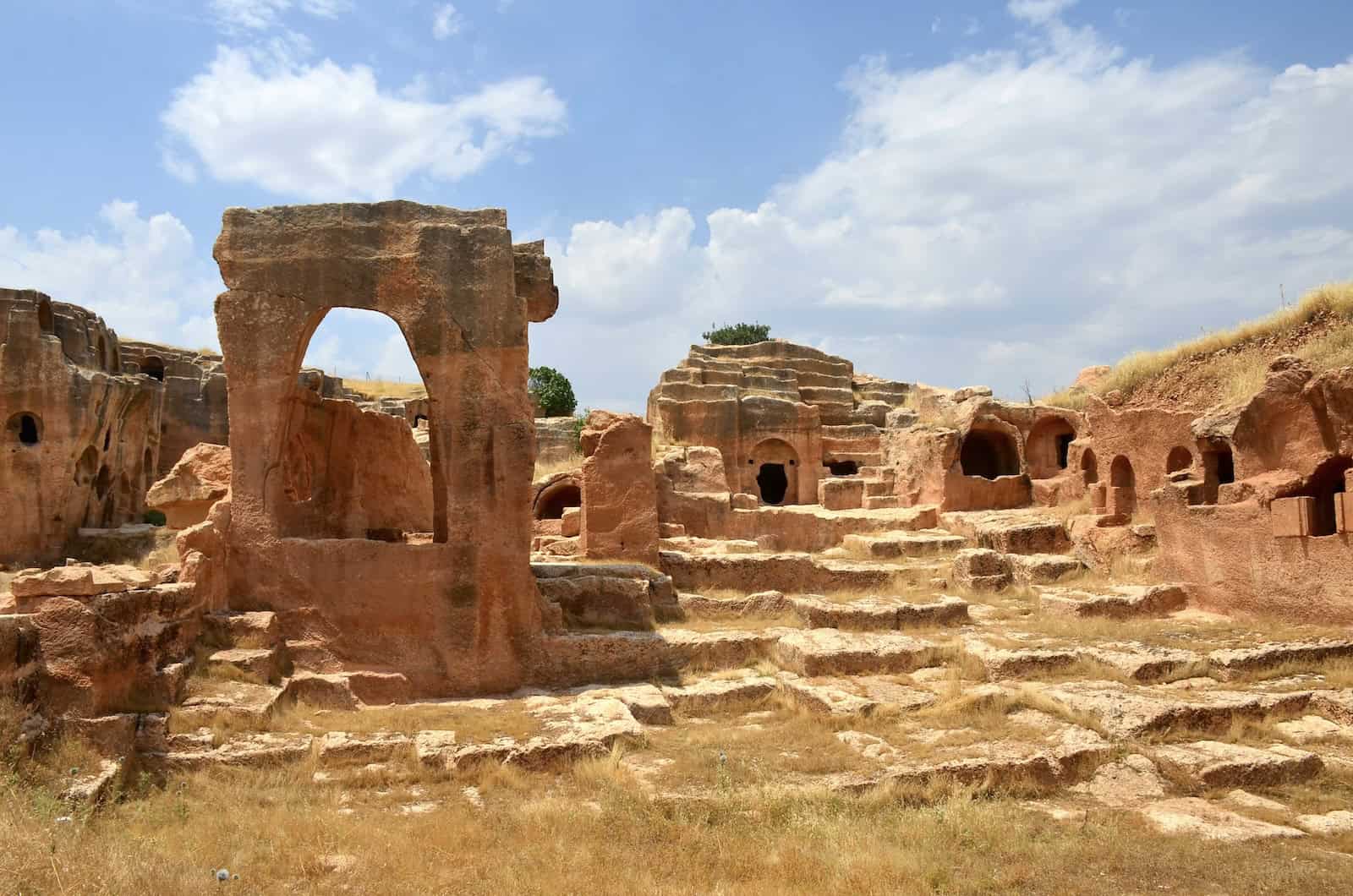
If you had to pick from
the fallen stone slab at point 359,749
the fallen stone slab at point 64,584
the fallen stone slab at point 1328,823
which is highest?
the fallen stone slab at point 64,584

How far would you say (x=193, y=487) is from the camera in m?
13.8

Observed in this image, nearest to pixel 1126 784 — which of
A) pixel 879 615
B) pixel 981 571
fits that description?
pixel 879 615

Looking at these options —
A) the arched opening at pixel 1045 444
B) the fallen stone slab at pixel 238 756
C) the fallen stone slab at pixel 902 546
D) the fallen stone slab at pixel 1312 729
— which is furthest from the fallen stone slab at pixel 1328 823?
the arched opening at pixel 1045 444

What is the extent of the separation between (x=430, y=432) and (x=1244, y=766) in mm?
6708

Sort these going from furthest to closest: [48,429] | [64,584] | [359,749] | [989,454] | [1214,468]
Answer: [989,454] < [48,429] < [1214,468] < [64,584] < [359,749]

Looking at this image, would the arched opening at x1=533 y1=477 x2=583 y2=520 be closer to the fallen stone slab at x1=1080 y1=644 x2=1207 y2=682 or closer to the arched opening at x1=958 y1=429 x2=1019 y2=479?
the arched opening at x1=958 y1=429 x2=1019 y2=479

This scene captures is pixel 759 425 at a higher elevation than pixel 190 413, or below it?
below

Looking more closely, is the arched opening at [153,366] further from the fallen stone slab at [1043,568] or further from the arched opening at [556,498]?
the fallen stone slab at [1043,568]

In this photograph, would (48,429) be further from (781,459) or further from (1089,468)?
(1089,468)

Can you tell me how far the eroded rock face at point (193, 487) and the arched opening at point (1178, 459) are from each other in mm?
13796

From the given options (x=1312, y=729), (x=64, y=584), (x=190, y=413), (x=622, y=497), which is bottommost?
(x=1312, y=729)

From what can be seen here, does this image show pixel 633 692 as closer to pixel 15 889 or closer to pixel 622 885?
pixel 622 885

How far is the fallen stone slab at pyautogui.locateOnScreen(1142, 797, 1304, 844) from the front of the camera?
4.93m

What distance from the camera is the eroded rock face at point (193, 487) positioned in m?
13.7
